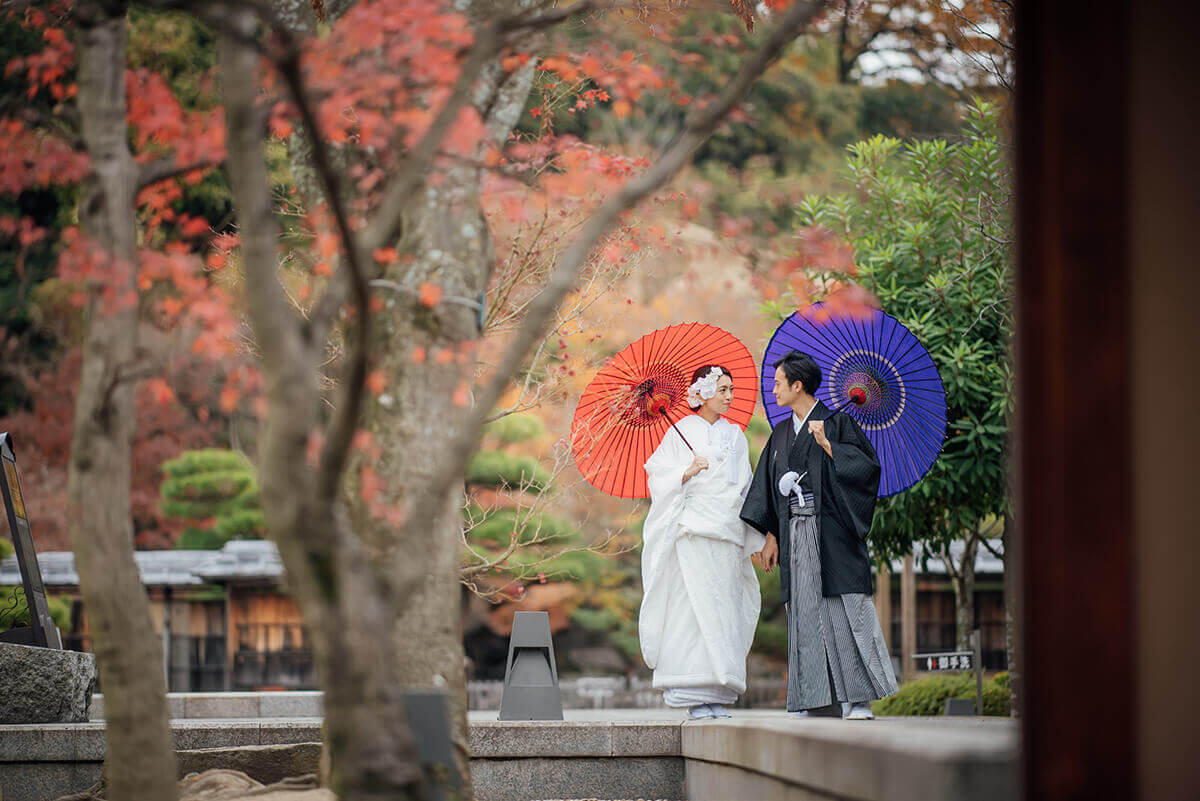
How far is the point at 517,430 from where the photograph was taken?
16094 millimetres

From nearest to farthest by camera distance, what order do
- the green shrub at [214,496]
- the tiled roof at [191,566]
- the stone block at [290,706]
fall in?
the stone block at [290,706], the tiled roof at [191,566], the green shrub at [214,496]

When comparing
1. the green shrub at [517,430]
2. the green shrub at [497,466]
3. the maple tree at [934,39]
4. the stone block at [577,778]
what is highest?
the maple tree at [934,39]

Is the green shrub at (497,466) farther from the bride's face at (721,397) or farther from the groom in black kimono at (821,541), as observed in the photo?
the groom in black kimono at (821,541)

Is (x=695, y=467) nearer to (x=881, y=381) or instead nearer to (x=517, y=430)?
(x=881, y=381)

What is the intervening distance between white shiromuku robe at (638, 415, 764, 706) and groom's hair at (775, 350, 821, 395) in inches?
22.2

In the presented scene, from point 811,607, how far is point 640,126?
57.8 ft

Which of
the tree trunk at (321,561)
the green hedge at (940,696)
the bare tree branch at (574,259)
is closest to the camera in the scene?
the tree trunk at (321,561)

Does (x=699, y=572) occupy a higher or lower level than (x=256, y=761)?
higher

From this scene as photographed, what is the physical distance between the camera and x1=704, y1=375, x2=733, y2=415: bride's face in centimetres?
713

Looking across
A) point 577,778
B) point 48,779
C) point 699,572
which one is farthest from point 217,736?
point 699,572

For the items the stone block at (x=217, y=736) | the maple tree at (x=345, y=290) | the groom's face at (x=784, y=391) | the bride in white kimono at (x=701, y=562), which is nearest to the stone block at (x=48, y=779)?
the stone block at (x=217, y=736)

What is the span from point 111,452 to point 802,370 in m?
3.88

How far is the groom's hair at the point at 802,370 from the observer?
673 cm

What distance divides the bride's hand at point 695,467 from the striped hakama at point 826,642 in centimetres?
62
